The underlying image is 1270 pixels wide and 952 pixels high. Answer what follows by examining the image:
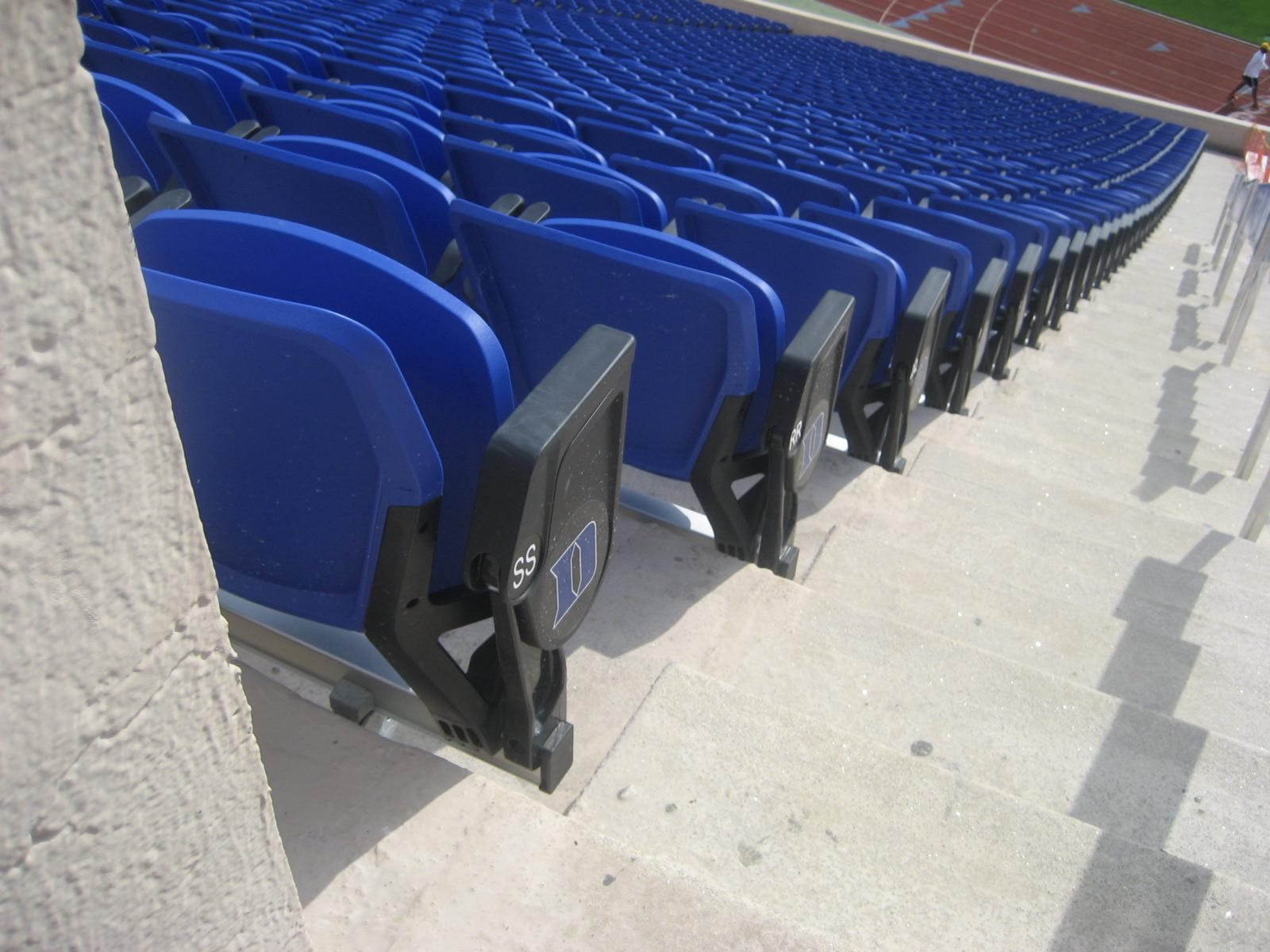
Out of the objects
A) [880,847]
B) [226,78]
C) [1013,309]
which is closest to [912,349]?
[880,847]

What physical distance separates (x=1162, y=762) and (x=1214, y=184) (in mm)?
15348

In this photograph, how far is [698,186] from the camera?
298cm

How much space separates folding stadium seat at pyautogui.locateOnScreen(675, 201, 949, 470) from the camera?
2.33 meters

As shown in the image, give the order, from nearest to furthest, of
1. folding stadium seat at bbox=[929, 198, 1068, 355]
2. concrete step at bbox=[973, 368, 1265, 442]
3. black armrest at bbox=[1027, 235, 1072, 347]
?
folding stadium seat at bbox=[929, 198, 1068, 355] → concrete step at bbox=[973, 368, 1265, 442] → black armrest at bbox=[1027, 235, 1072, 347]

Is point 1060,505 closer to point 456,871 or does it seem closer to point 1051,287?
point 1051,287

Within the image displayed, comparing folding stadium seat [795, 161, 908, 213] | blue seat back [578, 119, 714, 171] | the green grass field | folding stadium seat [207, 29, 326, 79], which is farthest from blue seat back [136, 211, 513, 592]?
the green grass field

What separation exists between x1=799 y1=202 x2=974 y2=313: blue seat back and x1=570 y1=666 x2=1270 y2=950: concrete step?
1.73 meters

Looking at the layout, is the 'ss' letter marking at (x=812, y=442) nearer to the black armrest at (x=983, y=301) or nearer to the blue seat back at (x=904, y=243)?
the blue seat back at (x=904, y=243)

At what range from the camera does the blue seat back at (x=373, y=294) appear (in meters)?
1.20

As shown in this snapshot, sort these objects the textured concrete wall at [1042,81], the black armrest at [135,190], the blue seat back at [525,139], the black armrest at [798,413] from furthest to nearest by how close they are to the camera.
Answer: the textured concrete wall at [1042,81]
the blue seat back at [525,139]
the black armrest at [135,190]
the black armrest at [798,413]

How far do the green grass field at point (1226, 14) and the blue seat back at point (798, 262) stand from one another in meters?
26.1

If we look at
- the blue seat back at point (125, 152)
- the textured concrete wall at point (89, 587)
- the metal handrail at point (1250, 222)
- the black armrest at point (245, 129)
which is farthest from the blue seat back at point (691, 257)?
the metal handrail at point (1250, 222)

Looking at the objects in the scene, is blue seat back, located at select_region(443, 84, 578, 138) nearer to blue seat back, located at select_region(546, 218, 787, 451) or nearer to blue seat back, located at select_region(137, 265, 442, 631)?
blue seat back, located at select_region(546, 218, 787, 451)

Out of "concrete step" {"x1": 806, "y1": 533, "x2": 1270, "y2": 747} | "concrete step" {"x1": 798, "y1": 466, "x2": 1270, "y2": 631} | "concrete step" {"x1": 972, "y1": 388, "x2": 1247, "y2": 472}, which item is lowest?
"concrete step" {"x1": 972, "y1": 388, "x2": 1247, "y2": 472}
